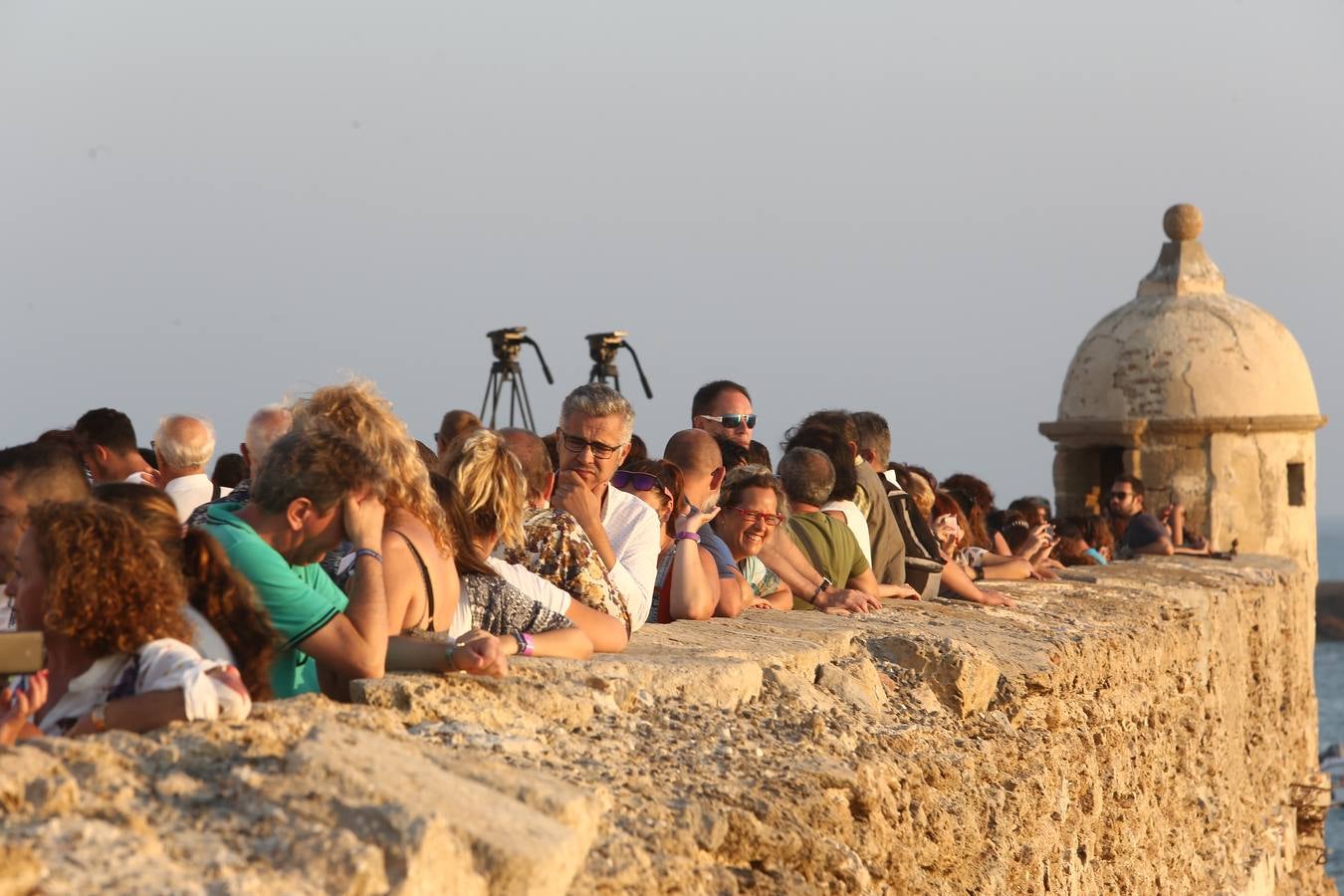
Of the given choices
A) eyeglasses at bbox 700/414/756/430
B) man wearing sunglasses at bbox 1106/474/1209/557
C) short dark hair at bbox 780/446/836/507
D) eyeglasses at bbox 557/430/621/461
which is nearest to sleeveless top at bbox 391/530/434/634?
eyeglasses at bbox 557/430/621/461

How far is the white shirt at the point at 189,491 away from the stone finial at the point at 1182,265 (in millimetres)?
13143

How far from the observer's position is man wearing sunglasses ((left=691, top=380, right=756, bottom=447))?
710cm

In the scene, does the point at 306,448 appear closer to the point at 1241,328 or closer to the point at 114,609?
the point at 114,609

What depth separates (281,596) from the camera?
11.7ft

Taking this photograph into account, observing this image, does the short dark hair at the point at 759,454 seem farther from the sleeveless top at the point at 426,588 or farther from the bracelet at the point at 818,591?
the sleeveless top at the point at 426,588

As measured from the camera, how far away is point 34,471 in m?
3.95

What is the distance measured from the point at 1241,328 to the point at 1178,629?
28.4ft

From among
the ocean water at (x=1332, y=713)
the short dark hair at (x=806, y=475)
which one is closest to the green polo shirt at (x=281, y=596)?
the short dark hair at (x=806, y=475)

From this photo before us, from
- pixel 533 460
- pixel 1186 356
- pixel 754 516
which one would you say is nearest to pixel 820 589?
pixel 754 516

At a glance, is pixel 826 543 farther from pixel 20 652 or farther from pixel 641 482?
pixel 20 652

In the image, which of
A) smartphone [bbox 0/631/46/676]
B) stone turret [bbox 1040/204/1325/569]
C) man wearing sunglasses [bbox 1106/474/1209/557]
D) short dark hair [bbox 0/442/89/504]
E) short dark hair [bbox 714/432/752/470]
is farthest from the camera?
stone turret [bbox 1040/204/1325/569]

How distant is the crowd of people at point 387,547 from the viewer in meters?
3.08

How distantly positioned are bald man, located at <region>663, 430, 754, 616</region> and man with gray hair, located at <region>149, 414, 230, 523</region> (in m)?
1.53

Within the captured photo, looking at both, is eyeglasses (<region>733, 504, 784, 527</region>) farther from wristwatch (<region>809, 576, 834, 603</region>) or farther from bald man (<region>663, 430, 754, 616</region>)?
wristwatch (<region>809, 576, 834, 603</region>)
